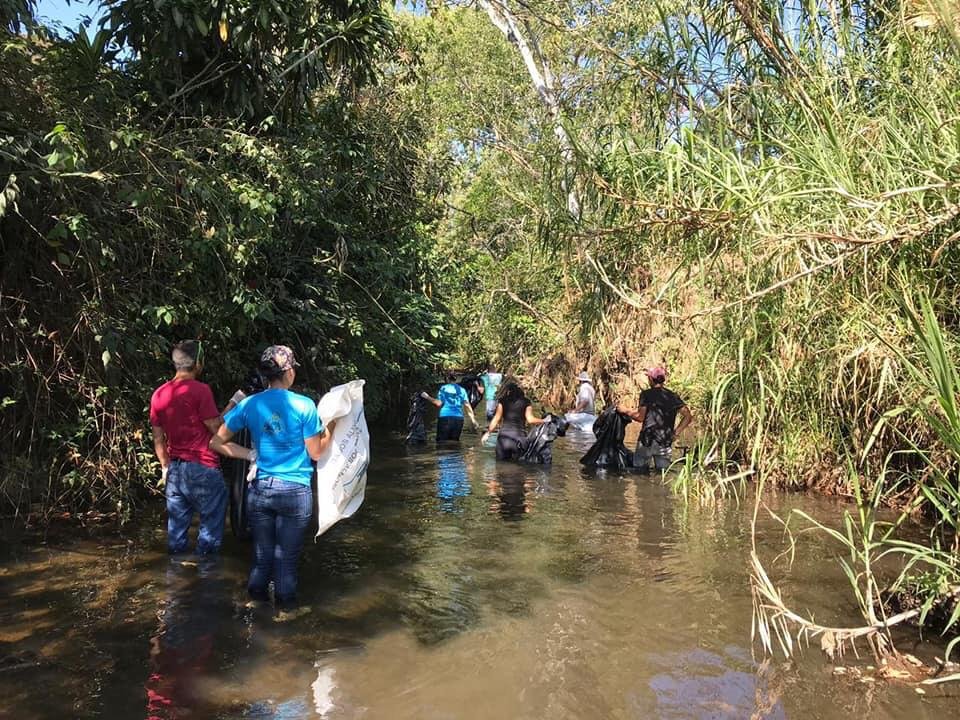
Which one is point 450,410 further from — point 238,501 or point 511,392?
point 238,501

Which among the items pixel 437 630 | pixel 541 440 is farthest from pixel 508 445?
pixel 437 630

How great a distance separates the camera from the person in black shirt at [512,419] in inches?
476

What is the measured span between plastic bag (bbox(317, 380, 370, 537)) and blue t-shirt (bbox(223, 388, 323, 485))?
23 centimetres

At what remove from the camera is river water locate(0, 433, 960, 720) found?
4.38 metres

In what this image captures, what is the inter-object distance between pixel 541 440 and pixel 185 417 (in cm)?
676

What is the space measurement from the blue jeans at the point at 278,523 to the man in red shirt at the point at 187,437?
40.1 inches

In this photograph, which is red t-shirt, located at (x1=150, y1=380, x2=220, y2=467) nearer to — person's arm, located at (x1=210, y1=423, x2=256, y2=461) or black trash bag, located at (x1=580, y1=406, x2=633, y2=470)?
person's arm, located at (x1=210, y1=423, x2=256, y2=461)

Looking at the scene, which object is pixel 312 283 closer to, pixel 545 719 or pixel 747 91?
pixel 747 91

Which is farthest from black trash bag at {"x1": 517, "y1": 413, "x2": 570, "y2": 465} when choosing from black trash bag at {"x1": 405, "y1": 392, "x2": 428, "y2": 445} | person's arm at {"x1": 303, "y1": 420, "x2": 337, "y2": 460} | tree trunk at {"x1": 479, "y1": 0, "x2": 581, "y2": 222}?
person's arm at {"x1": 303, "y1": 420, "x2": 337, "y2": 460}

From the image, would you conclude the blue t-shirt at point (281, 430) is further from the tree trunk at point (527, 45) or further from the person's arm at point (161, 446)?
the tree trunk at point (527, 45)

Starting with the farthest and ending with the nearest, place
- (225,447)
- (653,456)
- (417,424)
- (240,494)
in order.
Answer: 1. (417,424)
2. (653,456)
3. (240,494)
4. (225,447)

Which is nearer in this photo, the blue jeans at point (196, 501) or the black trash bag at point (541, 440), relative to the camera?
the blue jeans at point (196, 501)

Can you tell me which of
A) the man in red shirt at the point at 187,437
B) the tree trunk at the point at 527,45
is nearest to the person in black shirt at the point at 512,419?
the tree trunk at the point at 527,45

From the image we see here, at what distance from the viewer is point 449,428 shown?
15.5 meters
